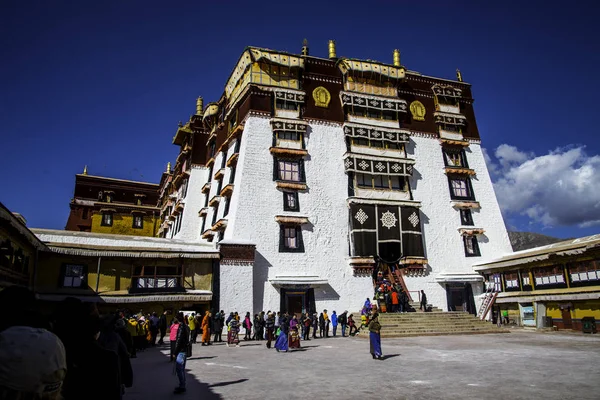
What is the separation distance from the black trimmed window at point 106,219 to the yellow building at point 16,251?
83.4 feet

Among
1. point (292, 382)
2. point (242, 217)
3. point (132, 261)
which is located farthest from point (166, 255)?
point (292, 382)

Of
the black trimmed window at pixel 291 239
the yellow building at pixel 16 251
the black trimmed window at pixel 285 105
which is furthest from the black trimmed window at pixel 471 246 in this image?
the yellow building at pixel 16 251

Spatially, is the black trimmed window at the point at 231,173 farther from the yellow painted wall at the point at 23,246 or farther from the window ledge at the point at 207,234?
the yellow painted wall at the point at 23,246

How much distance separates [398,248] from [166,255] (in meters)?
14.4

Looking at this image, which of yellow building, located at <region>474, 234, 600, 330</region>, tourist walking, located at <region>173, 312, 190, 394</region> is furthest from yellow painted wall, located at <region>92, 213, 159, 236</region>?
tourist walking, located at <region>173, 312, 190, 394</region>

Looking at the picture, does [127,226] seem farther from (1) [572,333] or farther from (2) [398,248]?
(1) [572,333]

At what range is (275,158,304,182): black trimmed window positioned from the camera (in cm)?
→ 2606

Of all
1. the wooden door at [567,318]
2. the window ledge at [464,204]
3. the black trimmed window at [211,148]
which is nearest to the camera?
the wooden door at [567,318]

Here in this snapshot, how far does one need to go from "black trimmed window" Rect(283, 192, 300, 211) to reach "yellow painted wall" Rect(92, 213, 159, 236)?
2541 centimetres

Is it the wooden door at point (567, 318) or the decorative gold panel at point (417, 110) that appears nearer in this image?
the wooden door at point (567, 318)

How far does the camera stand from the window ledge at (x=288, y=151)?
25.9 m

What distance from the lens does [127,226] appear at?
44438 millimetres

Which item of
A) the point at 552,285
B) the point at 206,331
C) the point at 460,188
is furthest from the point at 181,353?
the point at 460,188

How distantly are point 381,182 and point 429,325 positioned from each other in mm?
10702
